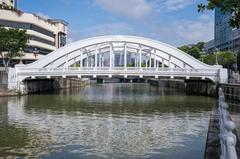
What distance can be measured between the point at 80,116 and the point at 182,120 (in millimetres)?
8857

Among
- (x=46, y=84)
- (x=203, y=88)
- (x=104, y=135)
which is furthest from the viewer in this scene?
(x=46, y=84)

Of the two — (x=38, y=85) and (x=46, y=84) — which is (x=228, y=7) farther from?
(x=46, y=84)

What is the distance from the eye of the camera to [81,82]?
122625 millimetres

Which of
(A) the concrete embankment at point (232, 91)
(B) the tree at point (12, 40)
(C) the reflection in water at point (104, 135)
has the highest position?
(B) the tree at point (12, 40)

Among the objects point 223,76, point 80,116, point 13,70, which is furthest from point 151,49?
point 80,116

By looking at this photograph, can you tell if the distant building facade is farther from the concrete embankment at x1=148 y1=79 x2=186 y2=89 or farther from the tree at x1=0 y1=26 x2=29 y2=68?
the tree at x1=0 y1=26 x2=29 y2=68

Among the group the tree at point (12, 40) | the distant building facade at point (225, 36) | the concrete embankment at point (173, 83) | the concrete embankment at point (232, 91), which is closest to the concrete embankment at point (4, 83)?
the tree at point (12, 40)

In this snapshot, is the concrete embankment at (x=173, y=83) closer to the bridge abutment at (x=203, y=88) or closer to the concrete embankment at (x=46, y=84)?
the bridge abutment at (x=203, y=88)

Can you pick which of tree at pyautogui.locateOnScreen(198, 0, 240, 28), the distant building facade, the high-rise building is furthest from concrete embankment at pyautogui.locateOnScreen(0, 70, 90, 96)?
the high-rise building

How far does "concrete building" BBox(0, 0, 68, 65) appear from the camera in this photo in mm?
97312

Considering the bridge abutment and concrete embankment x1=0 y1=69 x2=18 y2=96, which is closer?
concrete embankment x1=0 y1=69 x2=18 y2=96

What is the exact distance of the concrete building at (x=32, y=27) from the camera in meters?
97.3

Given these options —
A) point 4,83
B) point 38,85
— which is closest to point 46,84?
point 38,85

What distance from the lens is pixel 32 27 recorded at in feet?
339
